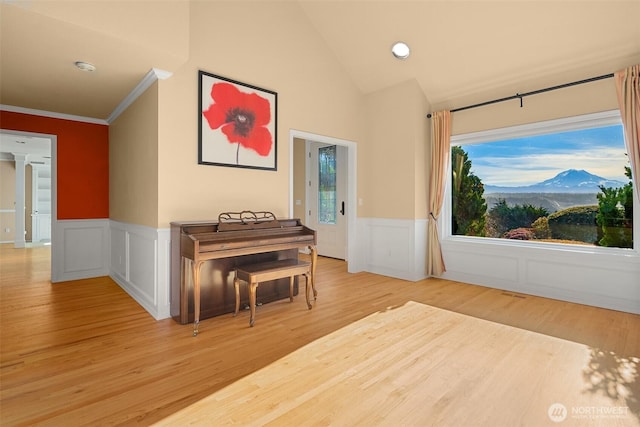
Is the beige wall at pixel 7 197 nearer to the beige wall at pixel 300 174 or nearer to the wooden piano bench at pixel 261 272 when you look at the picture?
the beige wall at pixel 300 174

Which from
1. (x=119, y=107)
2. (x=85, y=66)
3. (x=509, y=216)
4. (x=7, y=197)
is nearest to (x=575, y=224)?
(x=509, y=216)

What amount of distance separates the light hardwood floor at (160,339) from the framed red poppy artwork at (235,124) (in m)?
1.69

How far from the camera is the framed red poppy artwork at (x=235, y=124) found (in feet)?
11.1

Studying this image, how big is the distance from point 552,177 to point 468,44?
1959 mm

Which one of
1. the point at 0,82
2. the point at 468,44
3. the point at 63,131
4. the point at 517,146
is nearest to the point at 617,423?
the point at 517,146

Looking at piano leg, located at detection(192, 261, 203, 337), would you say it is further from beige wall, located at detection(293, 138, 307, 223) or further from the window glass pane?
beige wall, located at detection(293, 138, 307, 223)

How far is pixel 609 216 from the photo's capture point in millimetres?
3592

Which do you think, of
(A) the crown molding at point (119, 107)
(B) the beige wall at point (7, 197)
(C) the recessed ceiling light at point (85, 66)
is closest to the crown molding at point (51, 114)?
(A) the crown molding at point (119, 107)

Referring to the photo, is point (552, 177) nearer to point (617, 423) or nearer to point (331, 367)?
point (617, 423)

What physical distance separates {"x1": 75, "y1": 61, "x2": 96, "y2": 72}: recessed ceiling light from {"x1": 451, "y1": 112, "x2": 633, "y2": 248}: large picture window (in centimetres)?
446

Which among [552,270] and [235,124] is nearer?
[235,124]

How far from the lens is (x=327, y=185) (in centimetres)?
659

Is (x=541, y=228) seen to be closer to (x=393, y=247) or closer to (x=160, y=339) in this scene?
(x=393, y=247)

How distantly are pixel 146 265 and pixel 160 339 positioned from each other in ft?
3.33
